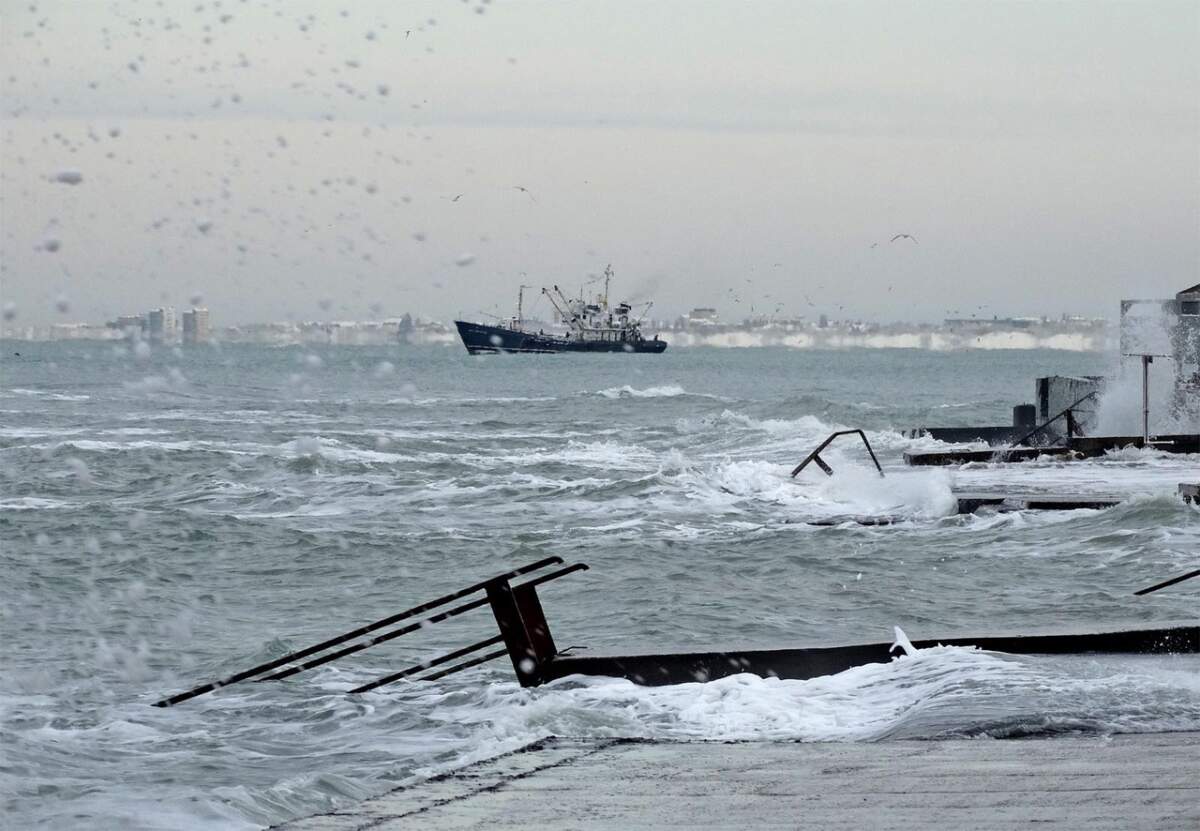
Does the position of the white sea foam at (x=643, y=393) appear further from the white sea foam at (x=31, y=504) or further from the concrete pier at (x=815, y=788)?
the concrete pier at (x=815, y=788)

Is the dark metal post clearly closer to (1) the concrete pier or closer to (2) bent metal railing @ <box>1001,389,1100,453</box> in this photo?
(1) the concrete pier

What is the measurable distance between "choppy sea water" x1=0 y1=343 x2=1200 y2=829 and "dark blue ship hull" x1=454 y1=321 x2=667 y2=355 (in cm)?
11433

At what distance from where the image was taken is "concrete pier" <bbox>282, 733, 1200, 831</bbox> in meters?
5.68

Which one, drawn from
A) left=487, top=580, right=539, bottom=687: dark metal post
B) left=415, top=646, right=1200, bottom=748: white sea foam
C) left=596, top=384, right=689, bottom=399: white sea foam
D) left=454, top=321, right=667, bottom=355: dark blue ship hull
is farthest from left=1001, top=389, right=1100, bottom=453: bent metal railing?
left=454, top=321, right=667, bottom=355: dark blue ship hull

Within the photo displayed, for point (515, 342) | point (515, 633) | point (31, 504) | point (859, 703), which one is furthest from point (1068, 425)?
point (515, 342)

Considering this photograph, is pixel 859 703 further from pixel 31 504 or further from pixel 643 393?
pixel 643 393

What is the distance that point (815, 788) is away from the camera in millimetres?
6270

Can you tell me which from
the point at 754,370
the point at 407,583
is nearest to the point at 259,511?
the point at 407,583

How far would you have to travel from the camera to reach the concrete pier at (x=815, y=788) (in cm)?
568

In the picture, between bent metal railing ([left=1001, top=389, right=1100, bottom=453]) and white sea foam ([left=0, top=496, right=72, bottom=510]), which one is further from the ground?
bent metal railing ([left=1001, top=389, right=1100, bottom=453])

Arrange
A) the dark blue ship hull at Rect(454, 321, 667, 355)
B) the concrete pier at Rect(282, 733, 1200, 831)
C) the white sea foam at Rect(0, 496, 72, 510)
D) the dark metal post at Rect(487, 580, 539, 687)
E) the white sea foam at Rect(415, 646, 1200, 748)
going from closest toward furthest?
1. the concrete pier at Rect(282, 733, 1200, 831)
2. the white sea foam at Rect(415, 646, 1200, 748)
3. the dark metal post at Rect(487, 580, 539, 687)
4. the white sea foam at Rect(0, 496, 72, 510)
5. the dark blue ship hull at Rect(454, 321, 667, 355)

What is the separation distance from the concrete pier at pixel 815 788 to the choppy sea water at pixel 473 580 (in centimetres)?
66

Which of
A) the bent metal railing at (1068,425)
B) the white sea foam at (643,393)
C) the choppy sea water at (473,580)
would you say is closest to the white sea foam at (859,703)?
the choppy sea water at (473,580)

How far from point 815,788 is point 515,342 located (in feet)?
520
